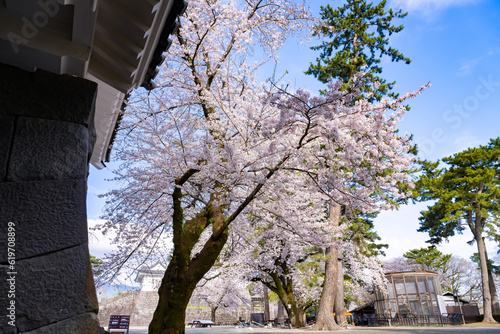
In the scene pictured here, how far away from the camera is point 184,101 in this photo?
7.76 metres

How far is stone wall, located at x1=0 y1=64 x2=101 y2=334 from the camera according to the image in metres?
2.23

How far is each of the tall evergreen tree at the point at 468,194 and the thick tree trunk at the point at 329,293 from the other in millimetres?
10155

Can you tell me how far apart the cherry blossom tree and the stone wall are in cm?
290

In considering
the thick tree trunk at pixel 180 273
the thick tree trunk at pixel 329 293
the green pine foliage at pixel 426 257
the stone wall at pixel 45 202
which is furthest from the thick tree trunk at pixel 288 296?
the green pine foliage at pixel 426 257

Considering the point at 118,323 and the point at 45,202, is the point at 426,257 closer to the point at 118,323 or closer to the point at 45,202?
the point at 118,323

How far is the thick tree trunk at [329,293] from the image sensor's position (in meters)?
12.8

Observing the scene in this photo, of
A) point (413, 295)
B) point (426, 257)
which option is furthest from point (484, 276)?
point (426, 257)

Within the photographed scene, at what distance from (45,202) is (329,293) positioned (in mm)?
13045

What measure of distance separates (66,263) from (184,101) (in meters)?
A: 5.84

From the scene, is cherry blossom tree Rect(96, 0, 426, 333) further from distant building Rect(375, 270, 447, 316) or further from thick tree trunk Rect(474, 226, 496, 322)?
thick tree trunk Rect(474, 226, 496, 322)

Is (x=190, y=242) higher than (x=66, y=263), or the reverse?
(x=190, y=242)

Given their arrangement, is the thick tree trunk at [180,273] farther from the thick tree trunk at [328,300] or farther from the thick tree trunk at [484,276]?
the thick tree trunk at [484,276]

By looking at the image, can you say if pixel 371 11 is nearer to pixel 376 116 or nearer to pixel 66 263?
pixel 376 116

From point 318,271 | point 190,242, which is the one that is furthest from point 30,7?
point 318,271
